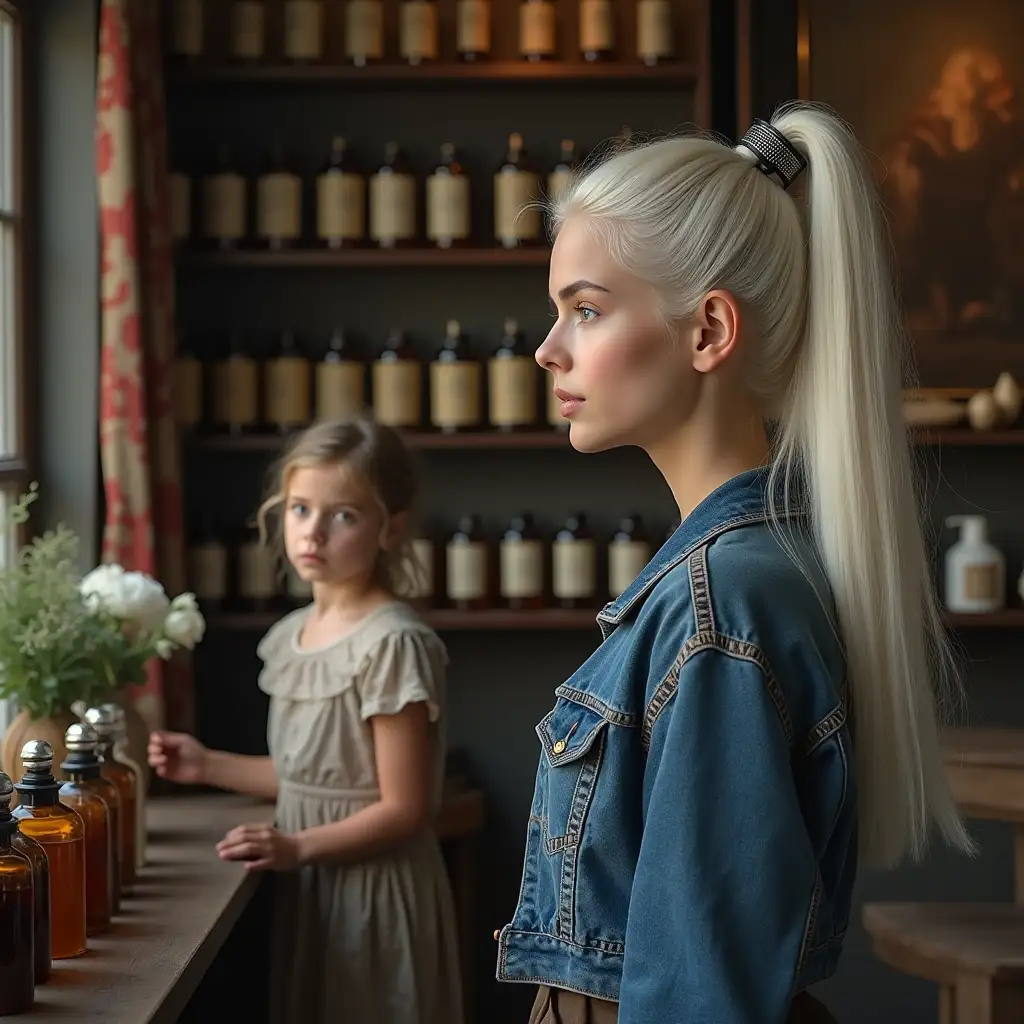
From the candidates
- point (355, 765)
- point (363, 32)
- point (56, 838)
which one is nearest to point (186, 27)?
point (363, 32)

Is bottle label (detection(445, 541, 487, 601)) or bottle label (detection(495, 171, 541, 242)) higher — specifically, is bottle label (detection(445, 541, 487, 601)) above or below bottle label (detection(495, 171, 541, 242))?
below

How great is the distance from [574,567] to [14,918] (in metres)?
2.13

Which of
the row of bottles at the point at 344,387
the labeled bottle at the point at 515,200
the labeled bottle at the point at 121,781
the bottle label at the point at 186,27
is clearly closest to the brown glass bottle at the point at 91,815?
the labeled bottle at the point at 121,781

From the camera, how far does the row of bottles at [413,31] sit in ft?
10.8

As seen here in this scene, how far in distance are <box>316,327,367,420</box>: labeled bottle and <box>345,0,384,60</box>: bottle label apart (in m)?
0.63

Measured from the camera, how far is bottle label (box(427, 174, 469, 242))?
130 inches

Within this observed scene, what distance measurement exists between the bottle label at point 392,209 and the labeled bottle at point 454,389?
9.5 inches

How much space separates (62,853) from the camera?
4.78 feet

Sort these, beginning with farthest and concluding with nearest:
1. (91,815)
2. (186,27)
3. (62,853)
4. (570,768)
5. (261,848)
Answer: (186,27) < (261,848) < (91,815) < (62,853) < (570,768)

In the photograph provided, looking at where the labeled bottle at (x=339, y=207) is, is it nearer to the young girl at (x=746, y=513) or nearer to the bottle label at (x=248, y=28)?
the bottle label at (x=248, y=28)

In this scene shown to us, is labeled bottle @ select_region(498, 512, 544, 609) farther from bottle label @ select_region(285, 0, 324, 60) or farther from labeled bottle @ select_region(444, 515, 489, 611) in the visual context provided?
bottle label @ select_region(285, 0, 324, 60)

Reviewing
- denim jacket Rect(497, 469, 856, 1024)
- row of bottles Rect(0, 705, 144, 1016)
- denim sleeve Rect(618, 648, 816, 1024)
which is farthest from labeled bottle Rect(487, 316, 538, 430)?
denim sleeve Rect(618, 648, 816, 1024)

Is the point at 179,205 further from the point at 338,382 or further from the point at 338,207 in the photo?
the point at 338,382

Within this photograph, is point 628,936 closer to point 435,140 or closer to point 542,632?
point 542,632
